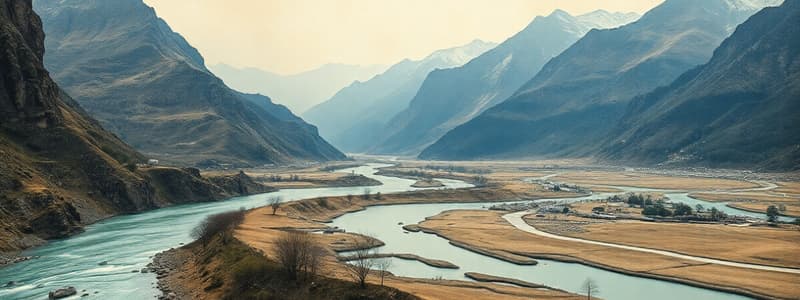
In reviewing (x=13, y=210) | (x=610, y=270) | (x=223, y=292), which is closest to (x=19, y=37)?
(x=13, y=210)

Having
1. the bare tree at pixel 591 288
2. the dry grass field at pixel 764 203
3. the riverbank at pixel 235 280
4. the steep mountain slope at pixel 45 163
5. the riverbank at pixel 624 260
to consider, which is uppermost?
the steep mountain slope at pixel 45 163

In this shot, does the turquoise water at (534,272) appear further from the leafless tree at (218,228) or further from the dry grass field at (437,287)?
the leafless tree at (218,228)

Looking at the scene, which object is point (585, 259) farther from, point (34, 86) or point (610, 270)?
point (34, 86)

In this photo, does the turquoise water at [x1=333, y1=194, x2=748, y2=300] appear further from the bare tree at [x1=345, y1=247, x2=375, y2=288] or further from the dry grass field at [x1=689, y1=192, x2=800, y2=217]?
the dry grass field at [x1=689, y1=192, x2=800, y2=217]

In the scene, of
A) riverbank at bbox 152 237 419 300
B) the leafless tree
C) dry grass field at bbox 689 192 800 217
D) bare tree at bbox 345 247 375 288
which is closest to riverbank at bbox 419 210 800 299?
bare tree at bbox 345 247 375 288

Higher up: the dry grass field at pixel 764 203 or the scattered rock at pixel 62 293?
the dry grass field at pixel 764 203

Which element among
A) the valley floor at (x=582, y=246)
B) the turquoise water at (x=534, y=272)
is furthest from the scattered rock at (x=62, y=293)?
the turquoise water at (x=534, y=272)

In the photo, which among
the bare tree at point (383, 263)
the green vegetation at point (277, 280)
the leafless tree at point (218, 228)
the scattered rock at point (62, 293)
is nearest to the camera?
the green vegetation at point (277, 280)
